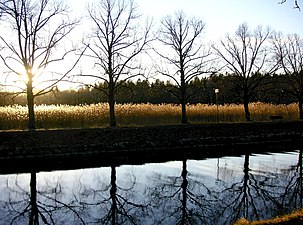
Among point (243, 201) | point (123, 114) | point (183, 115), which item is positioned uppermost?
point (123, 114)

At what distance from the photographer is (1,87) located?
71.5ft

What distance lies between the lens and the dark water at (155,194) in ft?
31.2

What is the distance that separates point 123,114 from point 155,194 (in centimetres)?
1540

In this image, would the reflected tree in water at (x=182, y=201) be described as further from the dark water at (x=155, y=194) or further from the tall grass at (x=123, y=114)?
the tall grass at (x=123, y=114)

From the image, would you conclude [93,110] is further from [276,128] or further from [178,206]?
[178,206]

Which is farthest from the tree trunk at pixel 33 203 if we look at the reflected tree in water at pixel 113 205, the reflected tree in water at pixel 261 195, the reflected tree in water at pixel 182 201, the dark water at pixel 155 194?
the reflected tree in water at pixel 261 195

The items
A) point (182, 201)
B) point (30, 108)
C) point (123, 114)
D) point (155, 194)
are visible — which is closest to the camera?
point (182, 201)

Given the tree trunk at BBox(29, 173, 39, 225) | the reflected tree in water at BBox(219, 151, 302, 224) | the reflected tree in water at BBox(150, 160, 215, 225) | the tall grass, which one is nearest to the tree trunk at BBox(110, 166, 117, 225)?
the reflected tree in water at BBox(150, 160, 215, 225)

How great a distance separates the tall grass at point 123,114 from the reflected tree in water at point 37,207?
11.0 meters

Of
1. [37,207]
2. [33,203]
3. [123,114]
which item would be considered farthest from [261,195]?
[123,114]

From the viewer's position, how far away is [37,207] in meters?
10.5

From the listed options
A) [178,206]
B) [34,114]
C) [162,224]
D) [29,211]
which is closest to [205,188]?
[178,206]

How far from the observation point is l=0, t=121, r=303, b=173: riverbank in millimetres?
17781

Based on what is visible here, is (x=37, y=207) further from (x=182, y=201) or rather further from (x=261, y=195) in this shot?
(x=261, y=195)
